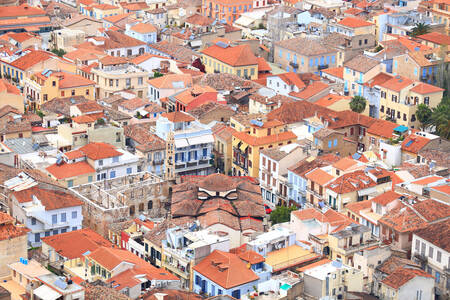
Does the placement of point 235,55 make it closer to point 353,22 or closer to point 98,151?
point 353,22

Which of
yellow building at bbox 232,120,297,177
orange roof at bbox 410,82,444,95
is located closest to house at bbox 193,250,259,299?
yellow building at bbox 232,120,297,177

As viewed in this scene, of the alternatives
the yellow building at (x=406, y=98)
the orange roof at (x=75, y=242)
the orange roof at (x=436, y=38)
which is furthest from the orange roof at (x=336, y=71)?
the orange roof at (x=75, y=242)

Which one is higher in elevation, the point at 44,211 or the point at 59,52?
the point at 59,52

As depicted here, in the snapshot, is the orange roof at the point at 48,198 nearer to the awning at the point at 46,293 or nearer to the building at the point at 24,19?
the awning at the point at 46,293

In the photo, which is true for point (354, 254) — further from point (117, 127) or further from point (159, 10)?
point (159, 10)

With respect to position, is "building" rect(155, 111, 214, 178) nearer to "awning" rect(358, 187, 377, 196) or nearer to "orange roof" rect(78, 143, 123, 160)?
"orange roof" rect(78, 143, 123, 160)

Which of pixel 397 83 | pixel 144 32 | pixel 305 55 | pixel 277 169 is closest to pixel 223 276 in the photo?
pixel 277 169
